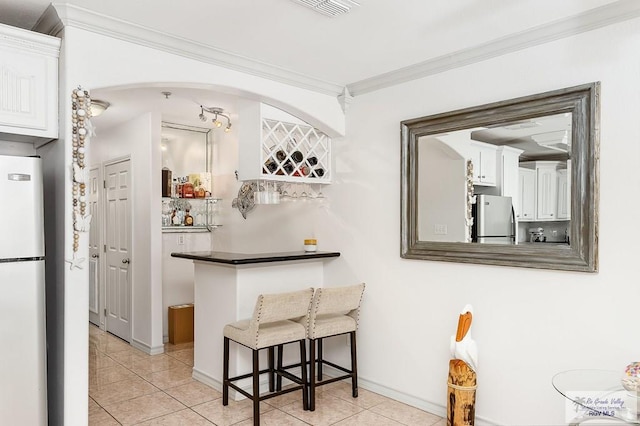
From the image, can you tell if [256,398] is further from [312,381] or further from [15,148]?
[15,148]

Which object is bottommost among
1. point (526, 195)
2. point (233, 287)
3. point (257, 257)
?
point (233, 287)

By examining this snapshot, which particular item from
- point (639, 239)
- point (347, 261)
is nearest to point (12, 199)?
point (347, 261)

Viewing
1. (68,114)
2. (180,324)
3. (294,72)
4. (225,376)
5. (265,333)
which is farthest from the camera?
(180,324)

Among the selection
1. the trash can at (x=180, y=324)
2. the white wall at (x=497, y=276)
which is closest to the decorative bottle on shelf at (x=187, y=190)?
the trash can at (x=180, y=324)

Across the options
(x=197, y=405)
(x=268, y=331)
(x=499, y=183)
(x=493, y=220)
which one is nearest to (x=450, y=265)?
(x=493, y=220)

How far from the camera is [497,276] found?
118 inches

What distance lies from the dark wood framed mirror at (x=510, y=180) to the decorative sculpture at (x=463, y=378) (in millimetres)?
501

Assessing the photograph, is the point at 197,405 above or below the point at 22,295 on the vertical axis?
below

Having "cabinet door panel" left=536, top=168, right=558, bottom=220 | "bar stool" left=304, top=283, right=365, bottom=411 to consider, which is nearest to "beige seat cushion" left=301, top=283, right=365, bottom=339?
"bar stool" left=304, top=283, right=365, bottom=411

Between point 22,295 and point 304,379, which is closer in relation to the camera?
point 22,295

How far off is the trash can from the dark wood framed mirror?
112 inches

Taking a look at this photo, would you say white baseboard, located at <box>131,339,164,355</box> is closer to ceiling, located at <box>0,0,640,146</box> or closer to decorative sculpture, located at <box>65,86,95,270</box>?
decorative sculpture, located at <box>65,86,95,270</box>

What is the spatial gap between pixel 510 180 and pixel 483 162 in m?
0.22

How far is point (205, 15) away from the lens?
8.50 ft
